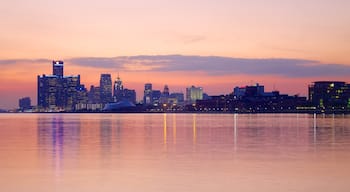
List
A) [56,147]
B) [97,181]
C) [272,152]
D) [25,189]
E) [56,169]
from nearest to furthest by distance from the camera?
[25,189] < [97,181] < [56,169] < [272,152] < [56,147]

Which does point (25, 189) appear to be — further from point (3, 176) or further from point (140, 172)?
point (140, 172)

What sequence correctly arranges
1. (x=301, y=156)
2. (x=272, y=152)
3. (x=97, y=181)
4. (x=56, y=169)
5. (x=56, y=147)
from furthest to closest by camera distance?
(x=56, y=147), (x=272, y=152), (x=301, y=156), (x=56, y=169), (x=97, y=181)

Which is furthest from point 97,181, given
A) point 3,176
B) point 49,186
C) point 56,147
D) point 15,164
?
point 56,147

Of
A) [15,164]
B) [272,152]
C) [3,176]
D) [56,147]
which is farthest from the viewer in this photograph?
[56,147]

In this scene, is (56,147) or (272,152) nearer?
(272,152)

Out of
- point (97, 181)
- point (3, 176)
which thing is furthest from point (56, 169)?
point (97, 181)

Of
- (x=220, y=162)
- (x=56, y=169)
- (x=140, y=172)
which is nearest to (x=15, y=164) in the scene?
(x=56, y=169)

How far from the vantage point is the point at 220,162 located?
30203 mm

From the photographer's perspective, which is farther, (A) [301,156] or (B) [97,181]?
(A) [301,156]

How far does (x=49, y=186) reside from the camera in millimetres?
22312

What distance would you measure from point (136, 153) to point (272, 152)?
881cm

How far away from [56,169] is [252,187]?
1058 centimetres

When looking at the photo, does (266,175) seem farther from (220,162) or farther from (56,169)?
(56,169)

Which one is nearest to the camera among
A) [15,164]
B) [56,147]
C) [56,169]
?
[56,169]
